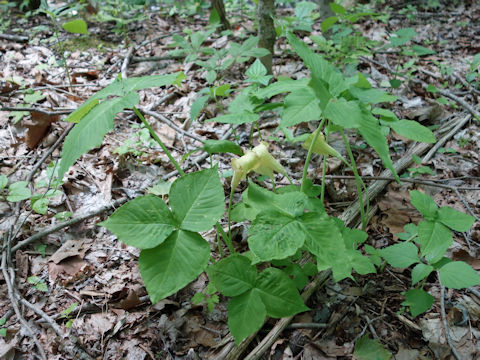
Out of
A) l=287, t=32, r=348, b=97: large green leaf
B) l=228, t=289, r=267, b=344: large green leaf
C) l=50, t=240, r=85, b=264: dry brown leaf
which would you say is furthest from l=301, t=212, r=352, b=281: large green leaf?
l=50, t=240, r=85, b=264: dry brown leaf

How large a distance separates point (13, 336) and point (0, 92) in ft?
8.46

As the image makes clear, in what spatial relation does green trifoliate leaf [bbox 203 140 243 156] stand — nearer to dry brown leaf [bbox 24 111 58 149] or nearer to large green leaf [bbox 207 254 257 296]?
large green leaf [bbox 207 254 257 296]

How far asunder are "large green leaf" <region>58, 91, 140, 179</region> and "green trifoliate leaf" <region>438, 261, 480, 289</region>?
4.85 feet

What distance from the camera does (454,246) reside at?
76.7 inches

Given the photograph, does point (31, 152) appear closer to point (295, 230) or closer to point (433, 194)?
point (295, 230)

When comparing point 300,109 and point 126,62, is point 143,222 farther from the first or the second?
point 126,62

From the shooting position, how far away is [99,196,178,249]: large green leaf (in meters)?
1.21

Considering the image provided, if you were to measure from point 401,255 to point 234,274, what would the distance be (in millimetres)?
795

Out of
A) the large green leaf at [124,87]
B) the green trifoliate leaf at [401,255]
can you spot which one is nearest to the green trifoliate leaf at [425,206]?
the green trifoliate leaf at [401,255]

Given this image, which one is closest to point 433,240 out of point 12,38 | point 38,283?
point 38,283

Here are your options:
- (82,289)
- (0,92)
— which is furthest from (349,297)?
(0,92)

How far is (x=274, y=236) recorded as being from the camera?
1263mm

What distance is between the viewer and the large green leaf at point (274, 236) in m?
1.22

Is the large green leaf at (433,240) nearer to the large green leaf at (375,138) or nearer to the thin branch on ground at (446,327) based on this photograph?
the thin branch on ground at (446,327)
